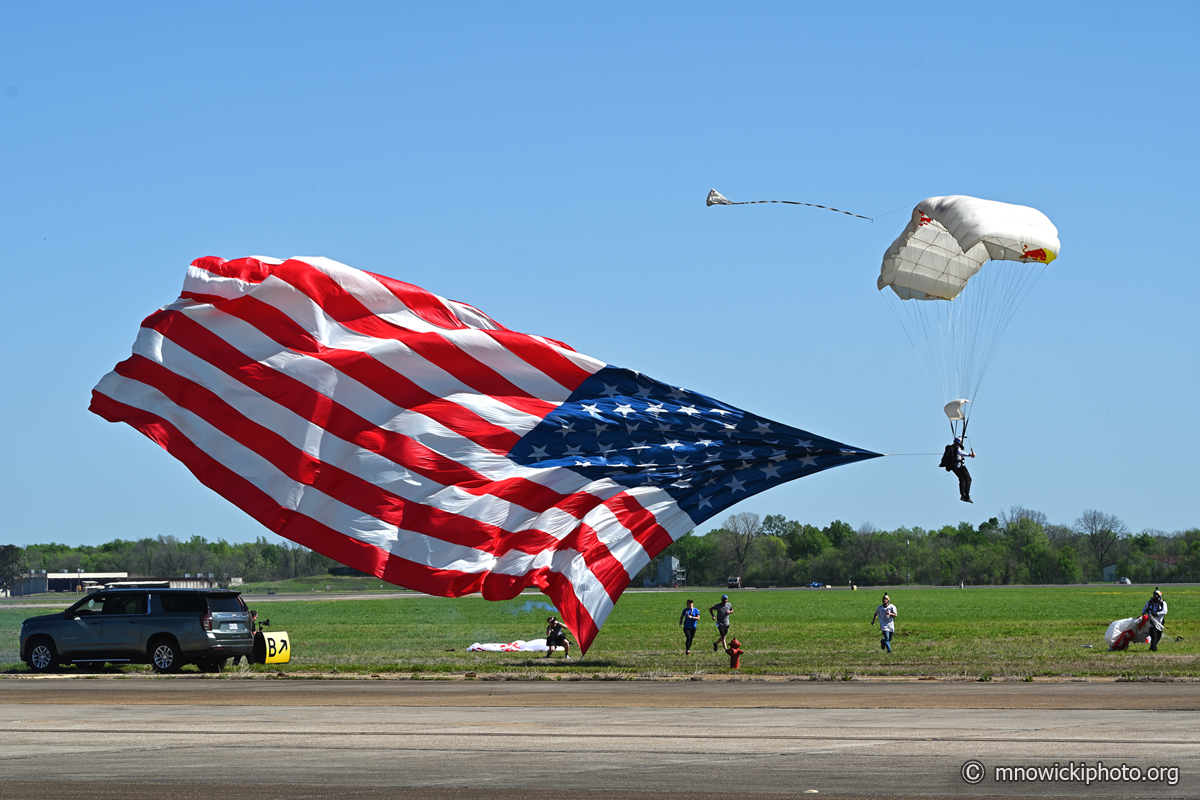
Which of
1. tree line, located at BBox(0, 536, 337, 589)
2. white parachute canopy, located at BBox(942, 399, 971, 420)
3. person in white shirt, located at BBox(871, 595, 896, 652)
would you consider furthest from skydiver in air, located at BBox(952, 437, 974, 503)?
tree line, located at BBox(0, 536, 337, 589)

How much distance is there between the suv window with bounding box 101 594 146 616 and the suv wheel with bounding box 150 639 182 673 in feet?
2.51

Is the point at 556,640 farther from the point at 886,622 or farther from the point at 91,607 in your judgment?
the point at 91,607

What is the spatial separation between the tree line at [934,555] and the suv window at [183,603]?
131m

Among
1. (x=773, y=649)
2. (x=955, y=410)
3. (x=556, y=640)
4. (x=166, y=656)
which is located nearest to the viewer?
(x=955, y=410)

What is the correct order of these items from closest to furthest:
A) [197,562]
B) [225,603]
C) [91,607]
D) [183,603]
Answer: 1. [183,603]
2. [225,603]
3. [91,607]
4. [197,562]

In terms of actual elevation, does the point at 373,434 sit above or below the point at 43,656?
above

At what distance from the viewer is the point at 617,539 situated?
1877cm

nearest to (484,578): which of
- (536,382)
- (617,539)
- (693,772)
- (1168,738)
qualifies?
(617,539)

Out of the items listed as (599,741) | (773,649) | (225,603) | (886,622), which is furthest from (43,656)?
(886,622)

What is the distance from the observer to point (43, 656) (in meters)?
23.7

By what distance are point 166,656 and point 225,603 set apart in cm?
140

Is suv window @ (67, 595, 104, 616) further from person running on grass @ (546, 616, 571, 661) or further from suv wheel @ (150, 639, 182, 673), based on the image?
person running on grass @ (546, 616, 571, 661)

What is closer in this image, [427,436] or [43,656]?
[427,436]

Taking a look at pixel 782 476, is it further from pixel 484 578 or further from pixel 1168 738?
pixel 1168 738
